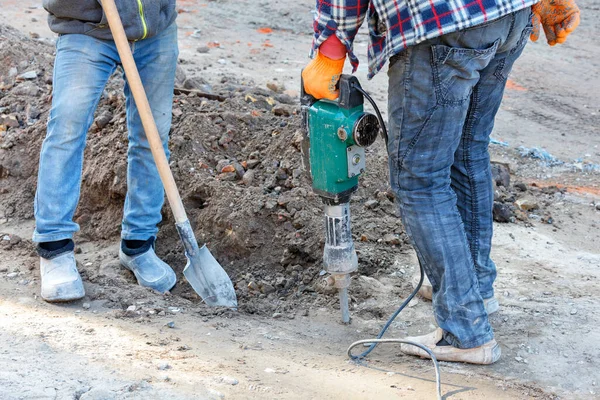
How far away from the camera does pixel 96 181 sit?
4.27 m

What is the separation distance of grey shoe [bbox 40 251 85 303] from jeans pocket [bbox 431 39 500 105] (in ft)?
5.89

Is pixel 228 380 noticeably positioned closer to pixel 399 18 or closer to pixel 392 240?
pixel 399 18

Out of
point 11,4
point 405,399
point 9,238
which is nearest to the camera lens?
point 405,399

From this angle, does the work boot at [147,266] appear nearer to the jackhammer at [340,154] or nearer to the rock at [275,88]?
the jackhammer at [340,154]

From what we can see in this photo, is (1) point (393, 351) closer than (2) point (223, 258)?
Yes

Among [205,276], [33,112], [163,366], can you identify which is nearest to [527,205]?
[205,276]

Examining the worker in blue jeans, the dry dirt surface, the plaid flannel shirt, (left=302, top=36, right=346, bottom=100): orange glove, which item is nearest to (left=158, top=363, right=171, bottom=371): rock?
the dry dirt surface

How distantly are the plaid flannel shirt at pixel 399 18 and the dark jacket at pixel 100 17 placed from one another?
0.96 meters

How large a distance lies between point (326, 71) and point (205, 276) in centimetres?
124

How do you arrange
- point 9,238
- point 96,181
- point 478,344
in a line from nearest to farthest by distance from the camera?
point 478,344, point 9,238, point 96,181

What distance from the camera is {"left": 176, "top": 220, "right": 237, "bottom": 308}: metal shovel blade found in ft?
11.1

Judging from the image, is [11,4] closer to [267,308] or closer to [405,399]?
[267,308]

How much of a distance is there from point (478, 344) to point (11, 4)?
8071 mm

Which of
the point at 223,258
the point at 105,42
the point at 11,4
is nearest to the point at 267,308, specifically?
the point at 223,258
